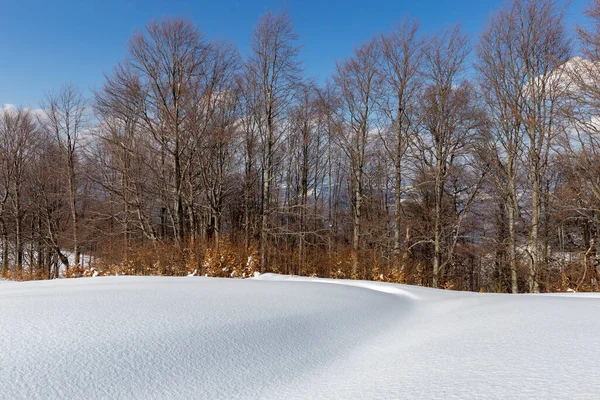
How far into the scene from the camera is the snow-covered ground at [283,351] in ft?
5.55

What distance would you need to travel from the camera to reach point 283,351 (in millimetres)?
2449

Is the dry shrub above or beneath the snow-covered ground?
beneath

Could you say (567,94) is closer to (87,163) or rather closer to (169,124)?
(169,124)

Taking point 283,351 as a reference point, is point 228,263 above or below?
below

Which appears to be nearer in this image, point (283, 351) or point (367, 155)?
point (283, 351)

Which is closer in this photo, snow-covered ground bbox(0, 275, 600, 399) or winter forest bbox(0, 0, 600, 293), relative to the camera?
snow-covered ground bbox(0, 275, 600, 399)

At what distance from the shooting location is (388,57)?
41.2ft

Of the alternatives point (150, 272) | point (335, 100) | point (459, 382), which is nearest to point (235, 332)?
point (459, 382)

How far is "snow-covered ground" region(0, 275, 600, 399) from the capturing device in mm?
1691

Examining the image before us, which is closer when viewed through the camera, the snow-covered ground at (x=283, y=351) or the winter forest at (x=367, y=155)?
the snow-covered ground at (x=283, y=351)

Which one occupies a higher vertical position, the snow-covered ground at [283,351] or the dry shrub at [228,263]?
the snow-covered ground at [283,351]

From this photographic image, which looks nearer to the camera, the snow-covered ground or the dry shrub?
the snow-covered ground

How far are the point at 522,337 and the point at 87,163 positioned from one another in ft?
55.3

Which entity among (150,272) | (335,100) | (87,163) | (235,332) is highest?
(335,100)
